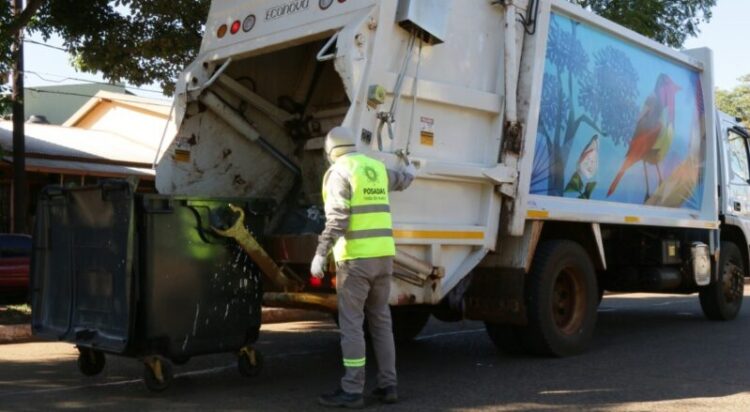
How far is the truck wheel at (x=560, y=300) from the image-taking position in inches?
261

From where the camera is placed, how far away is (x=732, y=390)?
5.79 m

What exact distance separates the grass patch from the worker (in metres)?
5.92

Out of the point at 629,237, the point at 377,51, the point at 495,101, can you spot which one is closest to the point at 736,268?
the point at 629,237

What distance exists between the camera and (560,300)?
7090mm

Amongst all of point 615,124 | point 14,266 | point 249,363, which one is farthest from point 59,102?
point 249,363

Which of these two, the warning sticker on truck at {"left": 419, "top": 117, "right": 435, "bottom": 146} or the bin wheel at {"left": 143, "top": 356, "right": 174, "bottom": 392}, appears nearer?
the bin wheel at {"left": 143, "top": 356, "right": 174, "bottom": 392}

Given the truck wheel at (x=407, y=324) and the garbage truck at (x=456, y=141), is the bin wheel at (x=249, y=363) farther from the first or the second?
the truck wheel at (x=407, y=324)

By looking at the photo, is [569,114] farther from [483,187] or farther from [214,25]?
[214,25]

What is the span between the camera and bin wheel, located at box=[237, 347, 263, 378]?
19.3 ft

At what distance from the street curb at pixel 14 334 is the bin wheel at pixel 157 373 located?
4.14 metres

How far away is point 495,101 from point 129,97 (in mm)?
22199

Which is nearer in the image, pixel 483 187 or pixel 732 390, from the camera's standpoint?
pixel 732 390

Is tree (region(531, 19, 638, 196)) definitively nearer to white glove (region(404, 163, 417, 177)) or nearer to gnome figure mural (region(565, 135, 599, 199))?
gnome figure mural (region(565, 135, 599, 199))

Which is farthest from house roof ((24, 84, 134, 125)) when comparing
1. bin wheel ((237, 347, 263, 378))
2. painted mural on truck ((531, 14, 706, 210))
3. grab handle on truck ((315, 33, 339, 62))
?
grab handle on truck ((315, 33, 339, 62))
